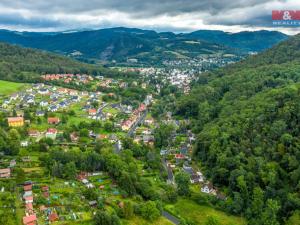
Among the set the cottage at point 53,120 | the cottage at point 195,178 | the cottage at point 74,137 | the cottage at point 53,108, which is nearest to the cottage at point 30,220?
the cottage at point 195,178

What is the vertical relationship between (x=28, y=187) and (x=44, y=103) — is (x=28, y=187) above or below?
below

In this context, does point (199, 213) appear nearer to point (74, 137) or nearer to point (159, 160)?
point (159, 160)

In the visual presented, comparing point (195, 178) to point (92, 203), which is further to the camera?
point (195, 178)

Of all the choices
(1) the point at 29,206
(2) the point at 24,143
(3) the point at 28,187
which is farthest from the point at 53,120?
(1) the point at 29,206

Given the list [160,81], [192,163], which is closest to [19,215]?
[192,163]

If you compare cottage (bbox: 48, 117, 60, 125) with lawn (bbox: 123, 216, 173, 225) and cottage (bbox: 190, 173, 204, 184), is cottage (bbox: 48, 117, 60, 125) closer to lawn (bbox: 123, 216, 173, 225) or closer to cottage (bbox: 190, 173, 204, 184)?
cottage (bbox: 190, 173, 204, 184)

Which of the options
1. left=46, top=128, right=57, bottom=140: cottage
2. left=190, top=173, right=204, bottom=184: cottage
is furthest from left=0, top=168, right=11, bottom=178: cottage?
left=190, top=173, right=204, bottom=184: cottage
